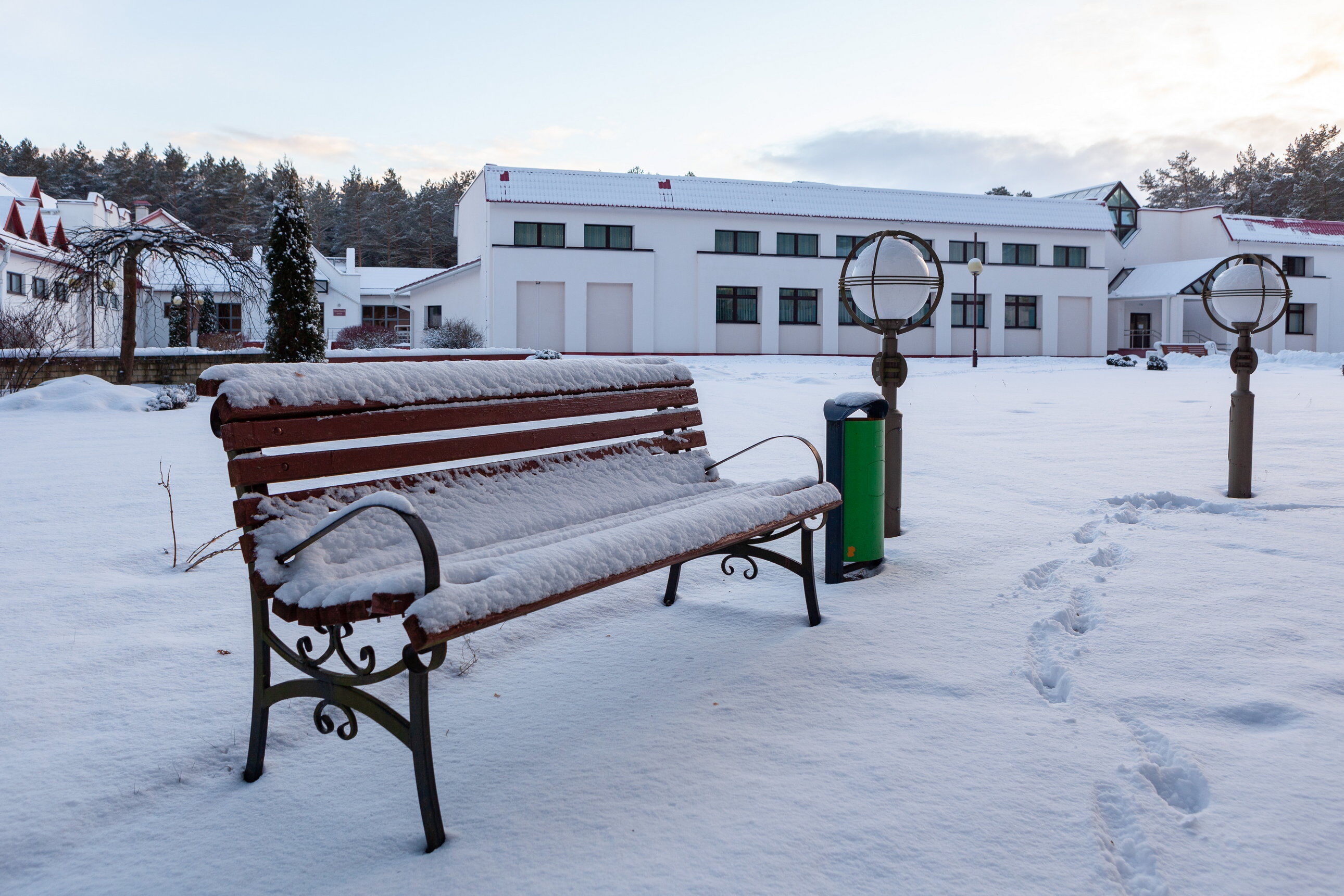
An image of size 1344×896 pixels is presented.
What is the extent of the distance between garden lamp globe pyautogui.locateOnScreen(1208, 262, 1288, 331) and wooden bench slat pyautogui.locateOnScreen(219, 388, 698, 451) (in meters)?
5.00

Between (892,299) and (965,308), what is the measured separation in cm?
3592

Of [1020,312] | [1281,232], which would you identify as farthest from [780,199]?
[1281,232]

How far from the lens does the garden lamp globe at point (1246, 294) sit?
6.88 metres

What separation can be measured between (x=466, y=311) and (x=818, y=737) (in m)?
35.5

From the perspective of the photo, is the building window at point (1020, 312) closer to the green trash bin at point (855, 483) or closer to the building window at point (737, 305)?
the building window at point (737, 305)

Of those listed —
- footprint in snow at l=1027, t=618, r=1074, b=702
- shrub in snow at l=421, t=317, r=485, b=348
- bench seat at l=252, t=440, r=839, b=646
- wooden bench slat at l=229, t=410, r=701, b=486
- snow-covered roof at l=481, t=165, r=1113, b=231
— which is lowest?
footprint in snow at l=1027, t=618, r=1074, b=702

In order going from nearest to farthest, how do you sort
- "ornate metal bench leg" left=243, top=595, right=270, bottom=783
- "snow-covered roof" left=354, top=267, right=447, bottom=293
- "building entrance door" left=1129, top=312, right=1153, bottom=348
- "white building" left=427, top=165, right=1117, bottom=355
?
"ornate metal bench leg" left=243, top=595, right=270, bottom=783 → "white building" left=427, top=165, right=1117, bottom=355 → "building entrance door" left=1129, top=312, right=1153, bottom=348 → "snow-covered roof" left=354, top=267, right=447, bottom=293

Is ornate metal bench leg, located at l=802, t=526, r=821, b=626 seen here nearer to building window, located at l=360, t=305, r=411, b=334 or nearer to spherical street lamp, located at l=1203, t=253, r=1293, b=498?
spherical street lamp, located at l=1203, t=253, r=1293, b=498

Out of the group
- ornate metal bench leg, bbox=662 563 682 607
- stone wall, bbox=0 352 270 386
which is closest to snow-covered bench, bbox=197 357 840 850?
ornate metal bench leg, bbox=662 563 682 607

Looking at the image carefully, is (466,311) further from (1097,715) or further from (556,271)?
(1097,715)

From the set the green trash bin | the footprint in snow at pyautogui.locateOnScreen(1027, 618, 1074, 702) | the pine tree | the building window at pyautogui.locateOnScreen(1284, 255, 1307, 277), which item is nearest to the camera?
the footprint in snow at pyautogui.locateOnScreen(1027, 618, 1074, 702)

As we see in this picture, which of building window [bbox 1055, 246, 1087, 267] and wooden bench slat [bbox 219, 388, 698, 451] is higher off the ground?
building window [bbox 1055, 246, 1087, 267]

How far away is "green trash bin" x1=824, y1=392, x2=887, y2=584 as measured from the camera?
465cm

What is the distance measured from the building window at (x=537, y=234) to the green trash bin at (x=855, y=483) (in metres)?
30.6
